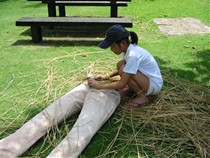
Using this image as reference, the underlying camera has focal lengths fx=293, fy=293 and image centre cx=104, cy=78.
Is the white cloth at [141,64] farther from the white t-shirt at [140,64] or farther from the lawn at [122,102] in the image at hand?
the lawn at [122,102]

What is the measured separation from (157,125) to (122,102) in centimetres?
60

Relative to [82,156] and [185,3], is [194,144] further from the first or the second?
[185,3]

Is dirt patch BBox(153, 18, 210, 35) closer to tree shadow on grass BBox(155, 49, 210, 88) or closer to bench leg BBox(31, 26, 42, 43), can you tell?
tree shadow on grass BBox(155, 49, 210, 88)

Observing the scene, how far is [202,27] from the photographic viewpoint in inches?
264

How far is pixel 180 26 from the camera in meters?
6.88

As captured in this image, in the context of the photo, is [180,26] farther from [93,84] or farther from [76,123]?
[76,123]

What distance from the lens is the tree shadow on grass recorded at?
4.14 m

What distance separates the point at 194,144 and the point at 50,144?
1.35m

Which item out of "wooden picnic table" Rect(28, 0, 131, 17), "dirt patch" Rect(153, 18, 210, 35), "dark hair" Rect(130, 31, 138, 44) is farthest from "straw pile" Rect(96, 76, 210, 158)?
"wooden picnic table" Rect(28, 0, 131, 17)

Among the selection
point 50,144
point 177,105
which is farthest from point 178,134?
point 50,144

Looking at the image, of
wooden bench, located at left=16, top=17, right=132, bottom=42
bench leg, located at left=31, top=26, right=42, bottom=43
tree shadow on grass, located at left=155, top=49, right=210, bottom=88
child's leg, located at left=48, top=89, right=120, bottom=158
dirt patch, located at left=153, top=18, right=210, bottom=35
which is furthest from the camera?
dirt patch, located at left=153, top=18, right=210, bottom=35

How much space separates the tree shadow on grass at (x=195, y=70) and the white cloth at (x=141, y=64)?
1.03 metres

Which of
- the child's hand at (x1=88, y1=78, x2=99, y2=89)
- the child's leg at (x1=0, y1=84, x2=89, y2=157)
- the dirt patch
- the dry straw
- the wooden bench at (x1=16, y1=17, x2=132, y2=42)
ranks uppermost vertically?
the wooden bench at (x1=16, y1=17, x2=132, y2=42)

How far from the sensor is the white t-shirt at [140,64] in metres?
3.06
